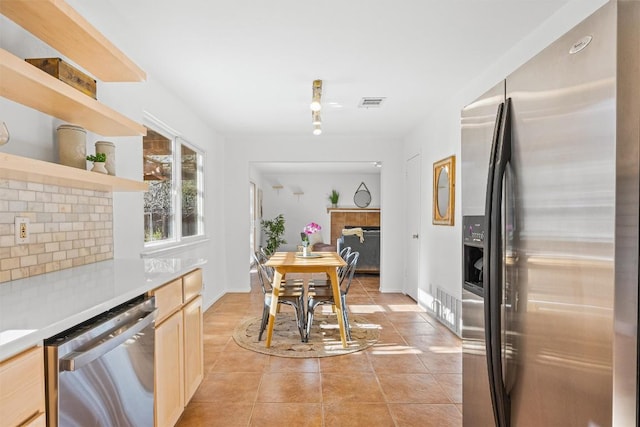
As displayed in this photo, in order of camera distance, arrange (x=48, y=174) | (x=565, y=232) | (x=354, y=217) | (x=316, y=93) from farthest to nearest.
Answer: (x=354, y=217)
(x=316, y=93)
(x=48, y=174)
(x=565, y=232)

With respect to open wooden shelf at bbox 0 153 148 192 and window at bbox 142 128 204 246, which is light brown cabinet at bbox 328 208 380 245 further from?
open wooden shelf at bbox 0 153 148 192

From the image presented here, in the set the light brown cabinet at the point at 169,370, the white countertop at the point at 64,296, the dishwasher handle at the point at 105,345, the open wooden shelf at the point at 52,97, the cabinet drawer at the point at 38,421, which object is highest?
the open wooden shelf at the point at 52,97

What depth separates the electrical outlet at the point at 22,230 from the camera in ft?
5.52

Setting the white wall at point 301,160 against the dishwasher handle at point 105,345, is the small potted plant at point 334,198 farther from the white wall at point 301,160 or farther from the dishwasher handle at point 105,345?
the dishwasher handle at point 105,345

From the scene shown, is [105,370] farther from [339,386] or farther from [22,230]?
[339,386]

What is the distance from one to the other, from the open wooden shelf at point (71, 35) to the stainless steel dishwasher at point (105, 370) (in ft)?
4.01

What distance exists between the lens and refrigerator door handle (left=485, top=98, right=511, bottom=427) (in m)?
1.14

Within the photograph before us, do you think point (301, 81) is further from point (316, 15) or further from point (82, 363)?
point (82, 363)

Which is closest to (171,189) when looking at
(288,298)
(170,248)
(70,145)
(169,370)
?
(170,248)

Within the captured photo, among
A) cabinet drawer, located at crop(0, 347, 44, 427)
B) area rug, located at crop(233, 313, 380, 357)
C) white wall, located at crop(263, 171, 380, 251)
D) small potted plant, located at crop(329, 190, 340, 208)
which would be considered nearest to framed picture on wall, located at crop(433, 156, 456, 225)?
area rug, located at crop(233, 313, 380, 357)

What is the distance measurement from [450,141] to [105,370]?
12.2 ft

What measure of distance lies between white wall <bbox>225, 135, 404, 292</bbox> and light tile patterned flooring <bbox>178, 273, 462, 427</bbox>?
6.57 ft

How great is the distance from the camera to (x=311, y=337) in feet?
12.1

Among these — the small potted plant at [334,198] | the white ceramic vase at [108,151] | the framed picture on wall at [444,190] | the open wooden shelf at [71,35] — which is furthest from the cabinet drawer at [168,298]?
the small potted plant at [334,198]
